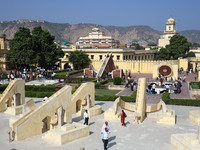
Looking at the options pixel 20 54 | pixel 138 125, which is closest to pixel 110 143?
pixel 138 125

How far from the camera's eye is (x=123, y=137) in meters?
13.2

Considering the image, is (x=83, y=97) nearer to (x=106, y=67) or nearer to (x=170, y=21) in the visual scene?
(x=106, y=67)

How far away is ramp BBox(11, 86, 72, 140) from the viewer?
12562 mm

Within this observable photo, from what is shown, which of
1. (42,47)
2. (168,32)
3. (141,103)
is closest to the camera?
(141,103)

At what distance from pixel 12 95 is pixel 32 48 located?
804 inches

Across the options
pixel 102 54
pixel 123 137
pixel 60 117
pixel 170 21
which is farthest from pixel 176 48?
pixel 60 117

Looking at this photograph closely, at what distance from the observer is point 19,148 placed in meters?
11.5

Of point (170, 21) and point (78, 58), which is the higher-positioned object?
point (170, 21)

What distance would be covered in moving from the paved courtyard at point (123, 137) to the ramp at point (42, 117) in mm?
418

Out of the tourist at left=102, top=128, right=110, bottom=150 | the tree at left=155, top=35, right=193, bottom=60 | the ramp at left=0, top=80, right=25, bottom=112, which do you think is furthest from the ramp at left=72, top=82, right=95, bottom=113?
the tree at left=155, top=35, right=193, bottom=60

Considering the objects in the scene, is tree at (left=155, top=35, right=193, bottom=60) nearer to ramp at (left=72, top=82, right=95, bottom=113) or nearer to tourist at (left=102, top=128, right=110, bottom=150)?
ramp at (left=72, top=82, right=95, bottom=113)

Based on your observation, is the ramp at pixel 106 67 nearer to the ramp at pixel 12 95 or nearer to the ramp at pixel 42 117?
the ramp at pixel 12 95

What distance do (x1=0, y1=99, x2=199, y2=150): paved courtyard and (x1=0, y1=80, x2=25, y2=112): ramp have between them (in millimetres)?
1905

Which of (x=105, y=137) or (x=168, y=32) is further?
(x=168, y=32)
